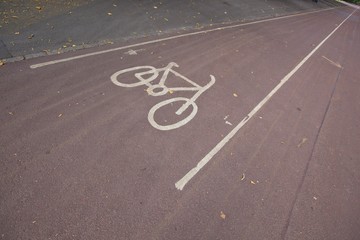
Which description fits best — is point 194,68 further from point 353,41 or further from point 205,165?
point 353,41

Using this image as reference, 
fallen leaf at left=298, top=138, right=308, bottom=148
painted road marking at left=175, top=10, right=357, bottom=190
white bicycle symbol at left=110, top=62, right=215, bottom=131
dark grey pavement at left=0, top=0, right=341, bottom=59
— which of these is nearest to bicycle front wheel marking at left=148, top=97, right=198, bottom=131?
white bicycle symbol at left=110, top=62, right=215, bottom=131

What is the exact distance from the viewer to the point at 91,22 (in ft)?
27.3

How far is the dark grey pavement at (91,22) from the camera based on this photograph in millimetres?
6598

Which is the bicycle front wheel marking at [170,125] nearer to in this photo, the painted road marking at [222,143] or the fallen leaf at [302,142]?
the painted road marking at [222,143]

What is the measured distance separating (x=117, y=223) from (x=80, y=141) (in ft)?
5.43

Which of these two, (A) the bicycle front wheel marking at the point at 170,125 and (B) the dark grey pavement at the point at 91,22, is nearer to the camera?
(A) the bicycle front wheel marking at the point at 170,125

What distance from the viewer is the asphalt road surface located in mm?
3496

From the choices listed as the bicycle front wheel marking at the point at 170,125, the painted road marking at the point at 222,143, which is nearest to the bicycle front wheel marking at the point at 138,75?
the bicycle front wheel marking at the point at 170,125

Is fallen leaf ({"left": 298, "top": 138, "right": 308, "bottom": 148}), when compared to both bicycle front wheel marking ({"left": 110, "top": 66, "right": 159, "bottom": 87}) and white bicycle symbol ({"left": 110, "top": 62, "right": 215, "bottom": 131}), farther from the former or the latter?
bicycle front wheel marking ({"left": 110, "top": 66, "right": 159, "bottom": 87})

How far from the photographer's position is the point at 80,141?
4.33 metres

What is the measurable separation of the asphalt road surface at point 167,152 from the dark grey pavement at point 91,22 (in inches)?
26.4

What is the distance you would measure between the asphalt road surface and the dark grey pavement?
2.20 ft

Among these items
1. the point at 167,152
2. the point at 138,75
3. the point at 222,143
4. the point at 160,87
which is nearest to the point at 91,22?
the point at 138,75

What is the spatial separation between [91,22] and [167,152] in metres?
6.00
